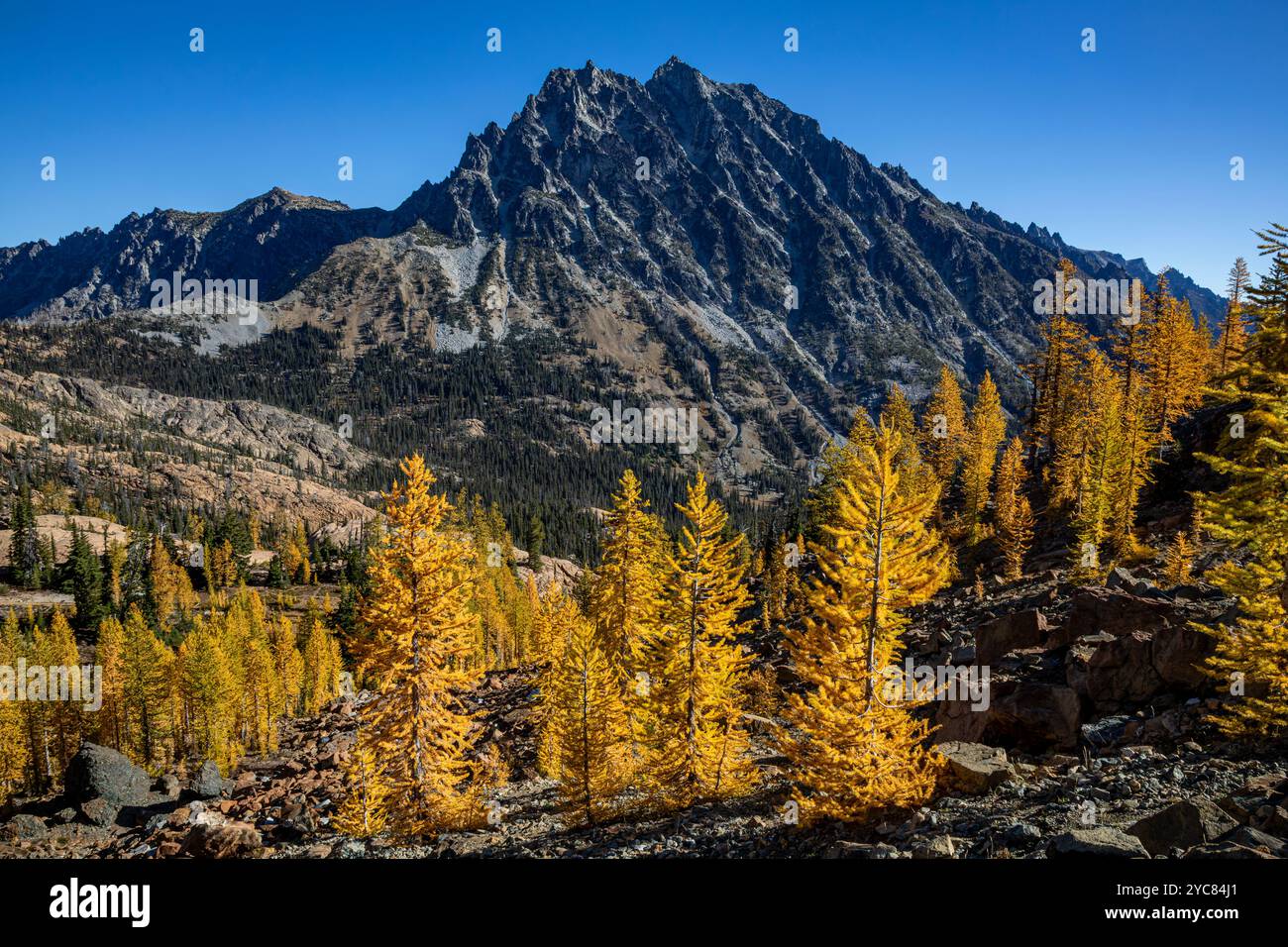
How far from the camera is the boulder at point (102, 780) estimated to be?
139 feet

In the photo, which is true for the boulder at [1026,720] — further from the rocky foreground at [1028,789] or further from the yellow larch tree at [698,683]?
the yellow larch tree at [698,683]

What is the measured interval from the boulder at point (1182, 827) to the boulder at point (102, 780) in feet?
186

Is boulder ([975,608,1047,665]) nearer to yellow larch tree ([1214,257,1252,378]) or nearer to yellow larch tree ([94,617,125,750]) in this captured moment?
yellow larch tree ([1214,257,1252,378])

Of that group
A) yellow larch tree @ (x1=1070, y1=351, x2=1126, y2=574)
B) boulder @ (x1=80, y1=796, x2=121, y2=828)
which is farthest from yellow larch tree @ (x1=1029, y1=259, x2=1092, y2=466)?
boulder @ (x1=80, y1=796, x2=121, y2=828)

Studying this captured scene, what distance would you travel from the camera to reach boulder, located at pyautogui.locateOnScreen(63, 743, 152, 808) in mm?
42375

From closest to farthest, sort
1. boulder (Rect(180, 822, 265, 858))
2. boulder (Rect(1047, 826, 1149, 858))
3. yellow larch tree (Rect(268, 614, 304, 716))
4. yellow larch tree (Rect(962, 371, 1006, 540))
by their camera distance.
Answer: boulder (Rect(1047, 826, 1149, 858)) → boulder (Rect(180, 822, 265, 858)) → yellow larch tree (Rect(962, 371, 1006, 540)) → yellow larch tree (Rect(268, 614, 304, 716))

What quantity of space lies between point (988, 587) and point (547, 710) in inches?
1178

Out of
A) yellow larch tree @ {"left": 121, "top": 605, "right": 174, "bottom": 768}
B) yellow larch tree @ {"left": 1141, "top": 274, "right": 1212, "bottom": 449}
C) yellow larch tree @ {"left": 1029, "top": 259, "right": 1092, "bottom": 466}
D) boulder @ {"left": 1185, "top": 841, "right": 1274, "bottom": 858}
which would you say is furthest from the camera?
yellow larch tree @ {"left": 121, "top": 605, "right": 174, "bottom": 768}

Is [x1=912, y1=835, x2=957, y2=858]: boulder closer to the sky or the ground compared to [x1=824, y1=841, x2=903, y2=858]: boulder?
closer to the sky

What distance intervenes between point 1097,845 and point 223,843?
1176 inches

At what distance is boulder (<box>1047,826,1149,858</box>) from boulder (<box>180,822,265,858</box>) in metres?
28.2

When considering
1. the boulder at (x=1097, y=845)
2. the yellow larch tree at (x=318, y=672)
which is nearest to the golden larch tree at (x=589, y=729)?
the boulder at (x=1097, y=845)
